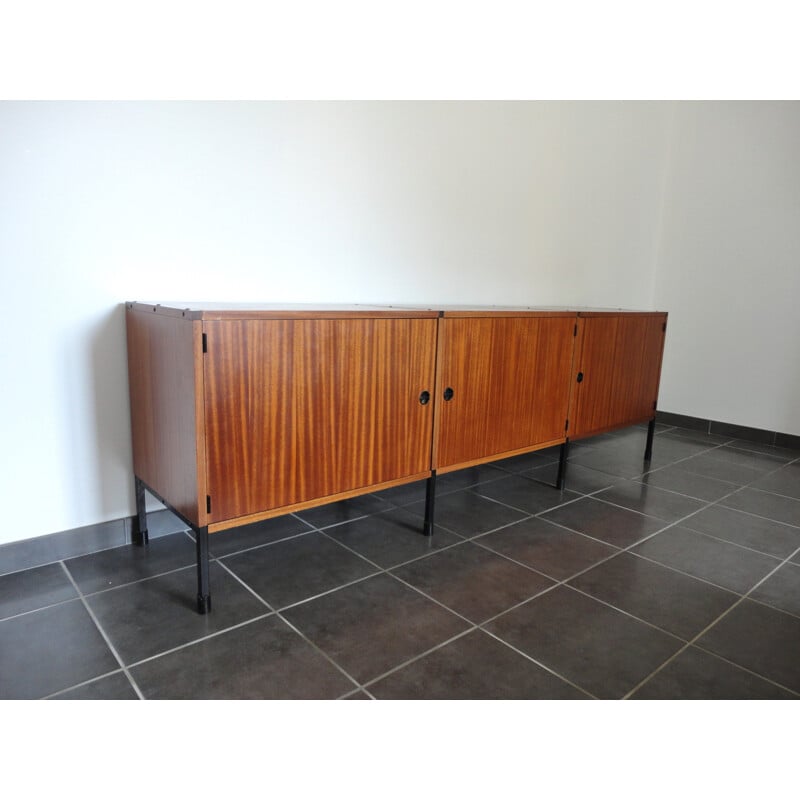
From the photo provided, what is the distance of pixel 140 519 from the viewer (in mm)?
2221

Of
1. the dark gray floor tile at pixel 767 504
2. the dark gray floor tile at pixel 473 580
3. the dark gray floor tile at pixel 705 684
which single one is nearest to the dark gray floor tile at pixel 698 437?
the dark gray floor tile at pixel 767 504

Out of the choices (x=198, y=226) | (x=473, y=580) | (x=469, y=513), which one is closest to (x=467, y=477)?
(x=469, y=513)

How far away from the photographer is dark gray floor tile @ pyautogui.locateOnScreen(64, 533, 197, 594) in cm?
197

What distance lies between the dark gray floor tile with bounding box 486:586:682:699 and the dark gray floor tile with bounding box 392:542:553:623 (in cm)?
7

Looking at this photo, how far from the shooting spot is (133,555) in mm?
2158

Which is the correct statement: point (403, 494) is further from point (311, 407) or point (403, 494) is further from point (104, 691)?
point (104, 691)

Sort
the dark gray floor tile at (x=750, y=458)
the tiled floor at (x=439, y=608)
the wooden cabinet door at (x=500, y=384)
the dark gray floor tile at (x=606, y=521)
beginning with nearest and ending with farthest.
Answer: the tiled floor at (x=439, y=608) < the wooden cabinet door at (x=500, y=384) < the dark gray floor tile at (x=606, y=521) < the dark gray floor tile at (x=750, y=458)

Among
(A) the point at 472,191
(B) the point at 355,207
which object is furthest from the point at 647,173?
(B) the point at 355,207

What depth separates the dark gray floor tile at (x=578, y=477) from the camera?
308cm

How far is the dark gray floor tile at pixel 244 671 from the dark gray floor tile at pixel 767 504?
7.31 feet

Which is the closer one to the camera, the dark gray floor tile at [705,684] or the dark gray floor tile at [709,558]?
the dark gray floor tile at [705,684]

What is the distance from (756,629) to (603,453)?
1.93 meters

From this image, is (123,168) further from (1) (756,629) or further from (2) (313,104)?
(1) (756,629)

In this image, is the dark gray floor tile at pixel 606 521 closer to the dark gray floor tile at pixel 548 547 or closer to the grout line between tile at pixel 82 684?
the dark gray floor tile at pixel 548 547
